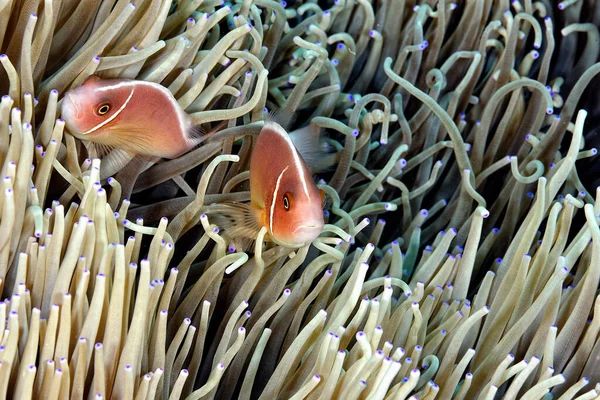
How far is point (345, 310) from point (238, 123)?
47 cm

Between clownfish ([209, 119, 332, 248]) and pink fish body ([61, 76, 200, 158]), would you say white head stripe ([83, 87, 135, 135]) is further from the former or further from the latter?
clownfish ([209, 119, 332, 248])

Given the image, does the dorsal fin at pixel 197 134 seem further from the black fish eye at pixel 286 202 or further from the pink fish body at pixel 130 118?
the black fish eye at pixel 286 202

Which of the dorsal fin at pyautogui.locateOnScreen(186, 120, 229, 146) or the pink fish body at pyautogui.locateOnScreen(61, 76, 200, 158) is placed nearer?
the pink fish body at pyautogui.locateOnScreen(61, 76, 200, 158)

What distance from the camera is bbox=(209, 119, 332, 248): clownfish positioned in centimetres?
99

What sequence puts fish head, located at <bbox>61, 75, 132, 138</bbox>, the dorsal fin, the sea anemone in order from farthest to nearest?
the dorsal fin < fish head, located at <bbox>61, 75, 132, 138</bbox> < the sea anemone

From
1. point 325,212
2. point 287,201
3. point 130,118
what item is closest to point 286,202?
point 287,201

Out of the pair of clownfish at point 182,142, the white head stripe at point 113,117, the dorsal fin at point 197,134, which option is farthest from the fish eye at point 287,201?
the white head stripe at point 113,117

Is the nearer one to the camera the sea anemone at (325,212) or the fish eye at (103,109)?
the sea anemone at (325,212)

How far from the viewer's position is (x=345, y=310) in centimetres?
94

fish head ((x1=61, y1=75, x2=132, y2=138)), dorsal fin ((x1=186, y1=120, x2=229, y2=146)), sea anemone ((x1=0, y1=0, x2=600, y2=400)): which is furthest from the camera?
dorsal fin ((x1=186, y1=120, x2=229, y2=146))

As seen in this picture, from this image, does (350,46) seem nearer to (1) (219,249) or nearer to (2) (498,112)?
(2) (498,112)

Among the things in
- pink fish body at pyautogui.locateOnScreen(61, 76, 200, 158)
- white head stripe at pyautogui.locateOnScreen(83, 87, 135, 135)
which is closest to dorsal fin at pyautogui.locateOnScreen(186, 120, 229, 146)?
pink fish body at pyautogui.locateOnScreen(61, 76, 200, 158)

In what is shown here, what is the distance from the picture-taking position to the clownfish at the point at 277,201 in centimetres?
99

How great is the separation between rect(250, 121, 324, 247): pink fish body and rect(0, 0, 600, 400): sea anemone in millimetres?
50
